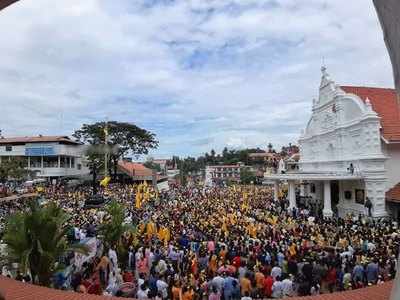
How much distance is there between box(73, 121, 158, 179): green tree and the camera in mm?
62156

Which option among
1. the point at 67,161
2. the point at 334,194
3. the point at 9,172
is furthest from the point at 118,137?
the point at 334,194

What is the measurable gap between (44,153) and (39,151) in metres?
0.83

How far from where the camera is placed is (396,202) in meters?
23.4

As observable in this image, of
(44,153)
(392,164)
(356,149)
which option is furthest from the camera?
(44,153)

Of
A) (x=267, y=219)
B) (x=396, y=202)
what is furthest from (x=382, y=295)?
(x=396, y=202)

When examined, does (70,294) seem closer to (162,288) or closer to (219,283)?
(162,288)

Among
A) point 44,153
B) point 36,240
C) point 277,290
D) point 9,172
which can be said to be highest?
point 44,153

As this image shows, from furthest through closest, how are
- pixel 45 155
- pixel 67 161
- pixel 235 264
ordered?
pixel 67 161 → pixel 45 155 → pixel 235 264

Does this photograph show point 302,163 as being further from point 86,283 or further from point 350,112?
point 86,283

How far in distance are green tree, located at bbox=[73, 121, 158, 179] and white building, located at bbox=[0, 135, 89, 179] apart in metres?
Answer: 3.85

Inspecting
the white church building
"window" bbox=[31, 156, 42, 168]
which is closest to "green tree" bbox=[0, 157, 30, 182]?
"window" bbox=[31, 156, 42, 168]

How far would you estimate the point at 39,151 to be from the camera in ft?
181

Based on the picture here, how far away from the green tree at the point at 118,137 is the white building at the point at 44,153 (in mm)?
3850

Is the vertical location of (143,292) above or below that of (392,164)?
below
